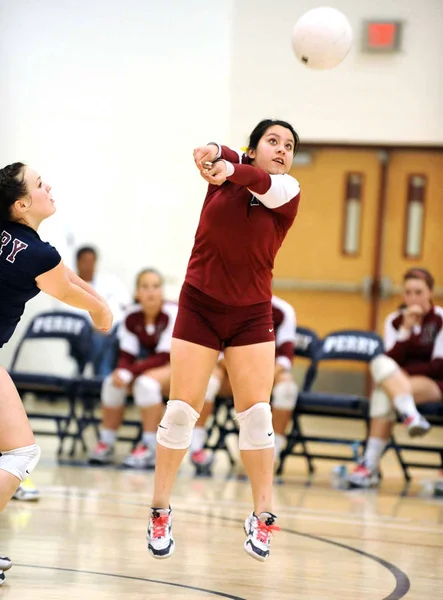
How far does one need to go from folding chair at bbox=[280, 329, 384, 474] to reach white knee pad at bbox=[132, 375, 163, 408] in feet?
3.37

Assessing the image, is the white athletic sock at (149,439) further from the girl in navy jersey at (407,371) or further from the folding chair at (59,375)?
the girl in navy jersey at (407,371)

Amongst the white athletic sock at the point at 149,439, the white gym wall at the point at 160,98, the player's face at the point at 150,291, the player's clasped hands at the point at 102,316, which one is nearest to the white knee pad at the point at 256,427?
the player's clasped hands at the point at 102,316

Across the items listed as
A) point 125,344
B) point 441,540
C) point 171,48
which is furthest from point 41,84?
point 441,540

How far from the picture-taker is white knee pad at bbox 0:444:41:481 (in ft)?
11.6

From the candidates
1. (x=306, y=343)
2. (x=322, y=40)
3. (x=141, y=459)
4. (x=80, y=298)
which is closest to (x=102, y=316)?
(x=80, y=298)

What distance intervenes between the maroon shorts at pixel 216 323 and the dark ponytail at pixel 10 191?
0.82m

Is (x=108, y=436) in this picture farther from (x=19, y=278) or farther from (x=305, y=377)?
(x=19, y=278)

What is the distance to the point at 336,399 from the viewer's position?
7.14m

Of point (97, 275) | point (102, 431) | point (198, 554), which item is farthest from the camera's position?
point (97, 275)

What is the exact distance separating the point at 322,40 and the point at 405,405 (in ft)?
9.57

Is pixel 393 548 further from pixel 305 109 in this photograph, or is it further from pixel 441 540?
pixel 305 109

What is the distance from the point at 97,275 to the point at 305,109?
2793 mm

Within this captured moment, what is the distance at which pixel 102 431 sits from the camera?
24.1ft

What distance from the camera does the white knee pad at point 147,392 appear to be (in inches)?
280
